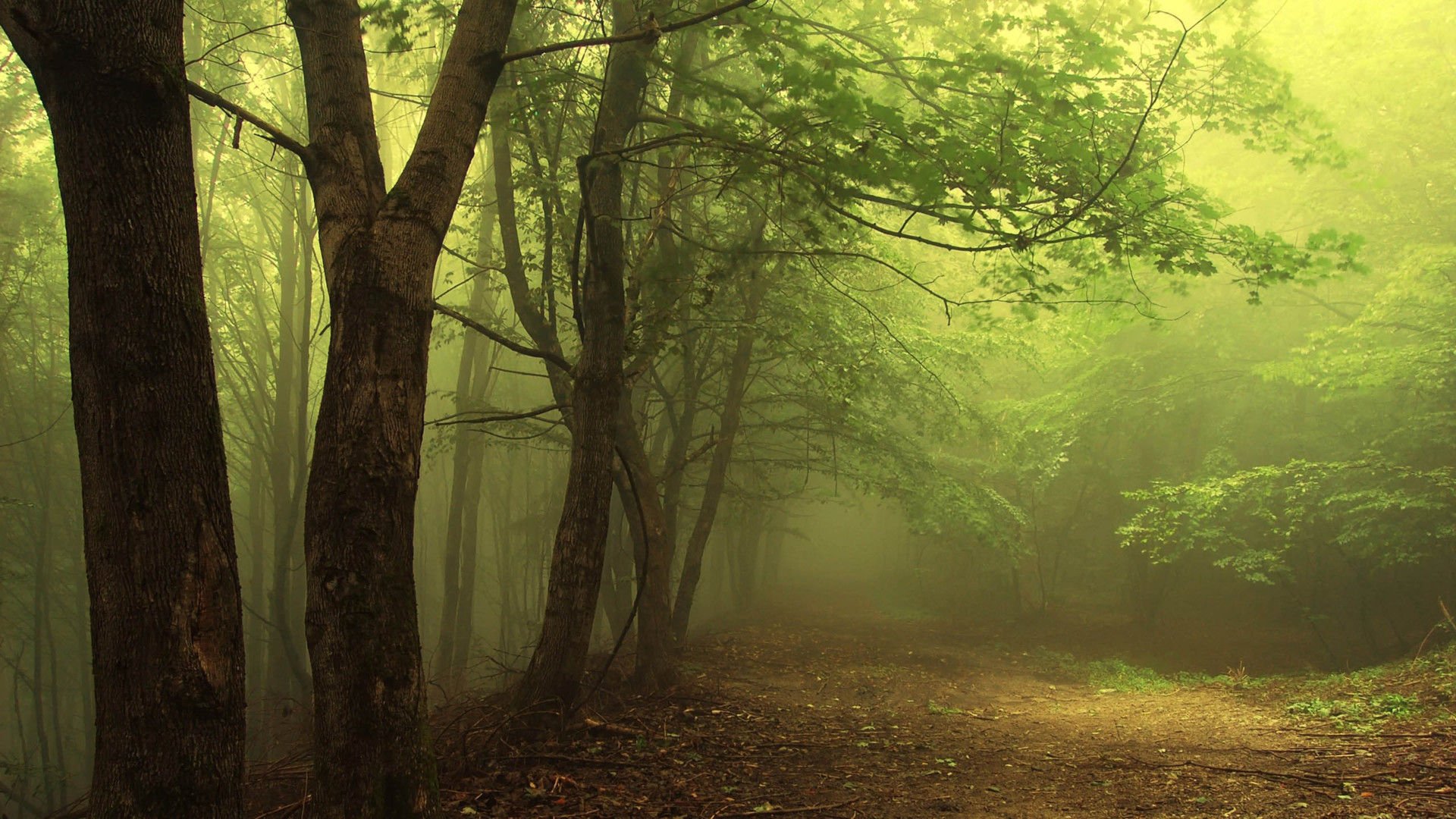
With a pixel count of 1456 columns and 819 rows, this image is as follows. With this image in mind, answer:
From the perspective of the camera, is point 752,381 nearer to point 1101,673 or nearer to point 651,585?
point 651,585

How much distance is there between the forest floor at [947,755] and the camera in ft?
14.4

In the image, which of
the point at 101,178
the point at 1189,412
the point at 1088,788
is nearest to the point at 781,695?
the point at 1088,788

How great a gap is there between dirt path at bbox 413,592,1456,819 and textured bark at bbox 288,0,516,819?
1131mm

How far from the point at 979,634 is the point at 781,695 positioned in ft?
33.6

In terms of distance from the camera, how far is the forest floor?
438cm

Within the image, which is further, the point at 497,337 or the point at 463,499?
the point at 463,499

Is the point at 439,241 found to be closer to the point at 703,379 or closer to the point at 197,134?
the point at 703,379

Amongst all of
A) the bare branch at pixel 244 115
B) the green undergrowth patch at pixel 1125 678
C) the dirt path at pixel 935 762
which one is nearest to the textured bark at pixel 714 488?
the dirt path at pixel 935 762

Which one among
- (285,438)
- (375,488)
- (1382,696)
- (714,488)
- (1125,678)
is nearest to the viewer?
(375,488)

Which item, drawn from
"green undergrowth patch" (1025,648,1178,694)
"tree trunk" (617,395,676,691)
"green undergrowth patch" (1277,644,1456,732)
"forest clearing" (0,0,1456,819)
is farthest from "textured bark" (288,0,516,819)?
"green undergrowth patch" (1025,648,1178,694)

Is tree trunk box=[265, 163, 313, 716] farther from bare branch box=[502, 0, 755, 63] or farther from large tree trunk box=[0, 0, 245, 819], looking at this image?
large tree trunk box=[0, 0, 245, 819]

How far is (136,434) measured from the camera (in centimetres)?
245

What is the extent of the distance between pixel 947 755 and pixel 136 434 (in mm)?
5760

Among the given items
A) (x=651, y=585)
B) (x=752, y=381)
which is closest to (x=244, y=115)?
(x=651, y=585)
